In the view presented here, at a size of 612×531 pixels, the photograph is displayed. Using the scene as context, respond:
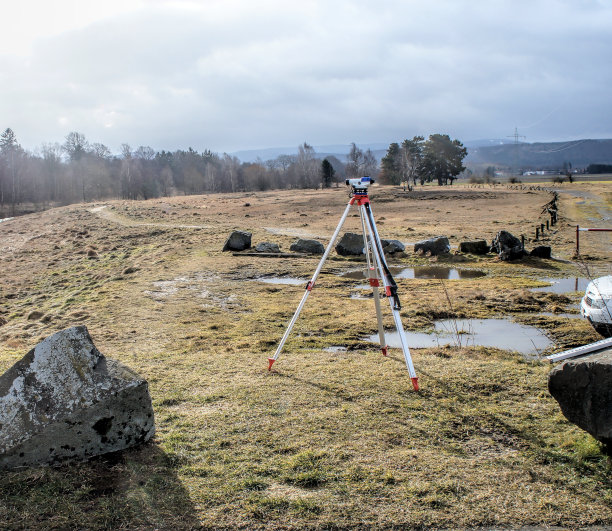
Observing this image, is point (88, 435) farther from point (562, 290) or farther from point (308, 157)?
point (308, 157)

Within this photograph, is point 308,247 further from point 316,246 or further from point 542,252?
point 542,252

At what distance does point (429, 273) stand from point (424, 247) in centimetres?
321

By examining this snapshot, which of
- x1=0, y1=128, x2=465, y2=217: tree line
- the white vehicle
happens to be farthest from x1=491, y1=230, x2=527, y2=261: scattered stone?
x1=0, y1=128, x2=465, y2=217: tree line

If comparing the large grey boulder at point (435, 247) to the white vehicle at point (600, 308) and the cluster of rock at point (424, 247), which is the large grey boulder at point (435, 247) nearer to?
the cluster of rock at point (424, 247)

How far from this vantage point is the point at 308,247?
22516 mm

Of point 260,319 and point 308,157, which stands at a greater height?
point 308,157

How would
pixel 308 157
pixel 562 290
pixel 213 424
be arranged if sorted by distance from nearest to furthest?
1. pixel 213 424
2. pixel 562 290
3. pixel 308 157

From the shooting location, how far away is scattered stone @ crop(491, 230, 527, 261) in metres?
19.7

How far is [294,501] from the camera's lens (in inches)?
186

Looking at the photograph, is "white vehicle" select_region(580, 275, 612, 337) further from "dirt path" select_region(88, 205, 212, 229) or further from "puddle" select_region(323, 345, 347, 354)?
"dirt path" select_region(88, 205, 212, 229)

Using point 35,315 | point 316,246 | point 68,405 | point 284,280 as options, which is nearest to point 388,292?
point 68,405

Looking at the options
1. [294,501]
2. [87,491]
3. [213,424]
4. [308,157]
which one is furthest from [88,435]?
[308,157]

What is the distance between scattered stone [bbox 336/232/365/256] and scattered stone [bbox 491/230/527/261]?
197 inches

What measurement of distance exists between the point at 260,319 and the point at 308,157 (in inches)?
5136
